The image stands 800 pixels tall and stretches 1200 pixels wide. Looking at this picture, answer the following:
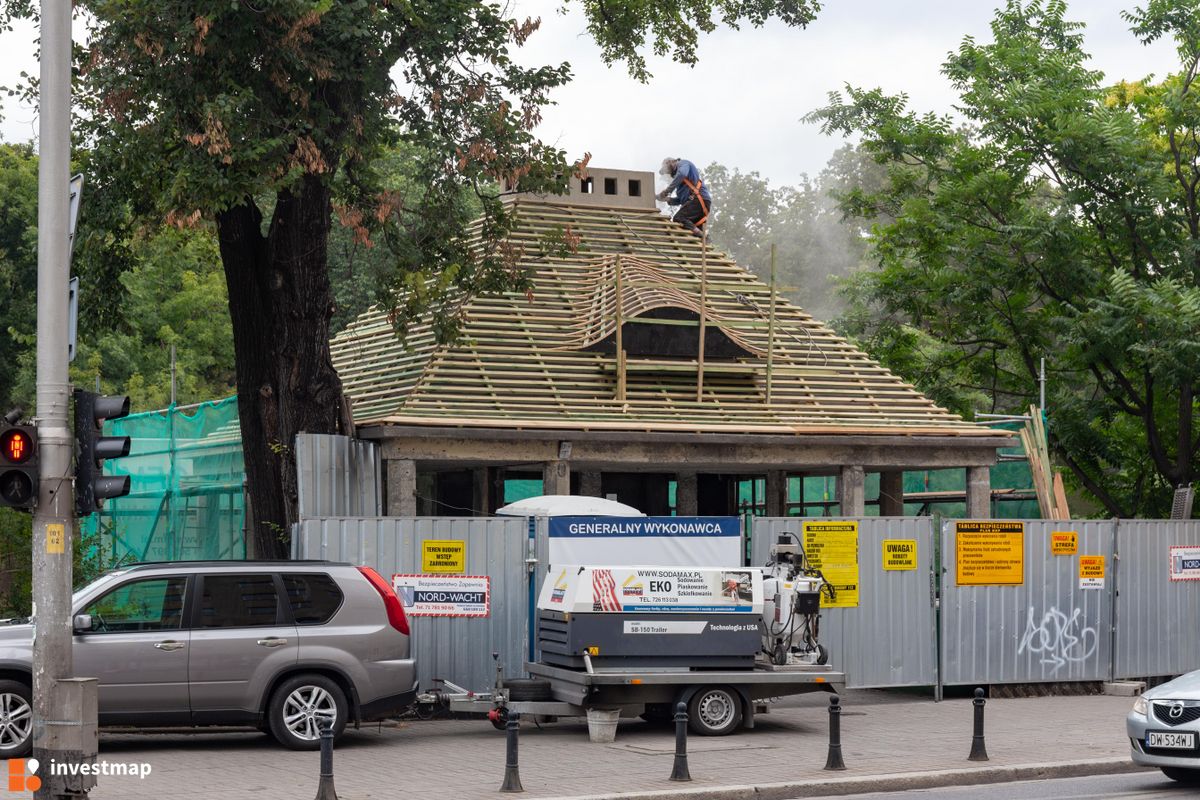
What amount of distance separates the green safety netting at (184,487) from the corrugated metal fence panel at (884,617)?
10792mm

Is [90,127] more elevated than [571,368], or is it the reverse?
[90,127]

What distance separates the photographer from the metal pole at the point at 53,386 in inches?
430

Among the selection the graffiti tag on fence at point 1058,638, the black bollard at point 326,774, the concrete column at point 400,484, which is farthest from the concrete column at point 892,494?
the black bollard at point 326,774

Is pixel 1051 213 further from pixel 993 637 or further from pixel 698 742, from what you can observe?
pixel 698 742

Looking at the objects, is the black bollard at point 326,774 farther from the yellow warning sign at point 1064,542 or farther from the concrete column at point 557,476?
the yellow warning sign at point 1064,542

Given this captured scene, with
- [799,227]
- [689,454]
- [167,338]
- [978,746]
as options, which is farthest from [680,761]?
[799,227]

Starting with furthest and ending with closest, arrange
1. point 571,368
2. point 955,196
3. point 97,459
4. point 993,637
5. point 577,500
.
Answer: point 955,196 → point 571,368 → point 993,637 → point 577,500 → point 97,459

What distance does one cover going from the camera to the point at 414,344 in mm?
23094

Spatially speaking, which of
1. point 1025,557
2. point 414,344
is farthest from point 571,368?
point 1025,557

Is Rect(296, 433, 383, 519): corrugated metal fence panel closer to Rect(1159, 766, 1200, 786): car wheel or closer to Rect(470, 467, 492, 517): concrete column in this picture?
Rect(470, 467, 492, 517): concrete column

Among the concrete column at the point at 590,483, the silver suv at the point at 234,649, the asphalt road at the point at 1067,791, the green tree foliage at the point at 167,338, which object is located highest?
the green tree foliage at the point at 167,338

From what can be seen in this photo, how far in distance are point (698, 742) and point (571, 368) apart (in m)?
8.60

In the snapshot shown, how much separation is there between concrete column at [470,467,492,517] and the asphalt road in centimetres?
1367

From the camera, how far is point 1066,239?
26.5 metres
